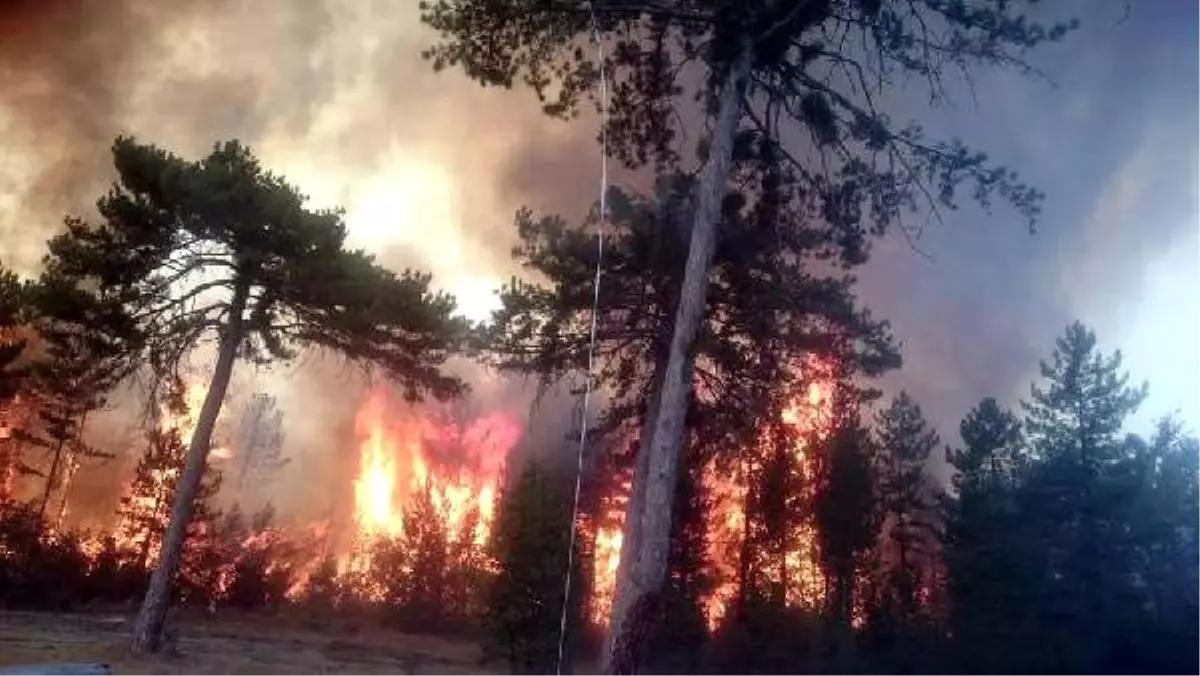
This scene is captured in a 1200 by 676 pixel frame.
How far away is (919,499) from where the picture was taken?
5091 cm

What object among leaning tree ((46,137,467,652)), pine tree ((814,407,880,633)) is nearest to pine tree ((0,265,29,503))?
leaning tree ((46,137,467,652))

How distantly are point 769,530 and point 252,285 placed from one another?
32.2 meters

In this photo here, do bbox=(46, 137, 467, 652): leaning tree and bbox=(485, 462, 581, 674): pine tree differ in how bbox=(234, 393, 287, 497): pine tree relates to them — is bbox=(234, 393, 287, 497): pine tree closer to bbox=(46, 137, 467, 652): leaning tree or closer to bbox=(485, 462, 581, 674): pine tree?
bbox=(46, 137, 467, 652): leaning tree

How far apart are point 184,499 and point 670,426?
15.3 meters

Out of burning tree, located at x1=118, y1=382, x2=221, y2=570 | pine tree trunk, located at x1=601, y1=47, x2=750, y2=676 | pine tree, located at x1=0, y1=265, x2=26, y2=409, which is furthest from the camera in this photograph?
burning tree, located at x1=118, y1=382, x2=221, y2=570

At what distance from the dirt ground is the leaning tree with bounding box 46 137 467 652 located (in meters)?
1.59

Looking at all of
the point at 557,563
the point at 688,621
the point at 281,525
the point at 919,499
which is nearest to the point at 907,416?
the point at 919,499

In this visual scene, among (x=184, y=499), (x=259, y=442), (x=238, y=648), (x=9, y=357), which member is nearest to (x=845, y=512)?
(x=238, y=648)

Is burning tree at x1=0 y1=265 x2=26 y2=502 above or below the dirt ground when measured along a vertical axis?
above

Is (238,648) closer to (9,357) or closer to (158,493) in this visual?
(158,493)

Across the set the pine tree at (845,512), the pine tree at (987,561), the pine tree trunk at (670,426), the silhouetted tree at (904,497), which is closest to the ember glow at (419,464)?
the pine tree at (845,512)

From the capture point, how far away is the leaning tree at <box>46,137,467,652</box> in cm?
2036

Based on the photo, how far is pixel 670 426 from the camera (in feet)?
41.0

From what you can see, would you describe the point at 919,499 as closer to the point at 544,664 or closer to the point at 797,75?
the point at 544,664
